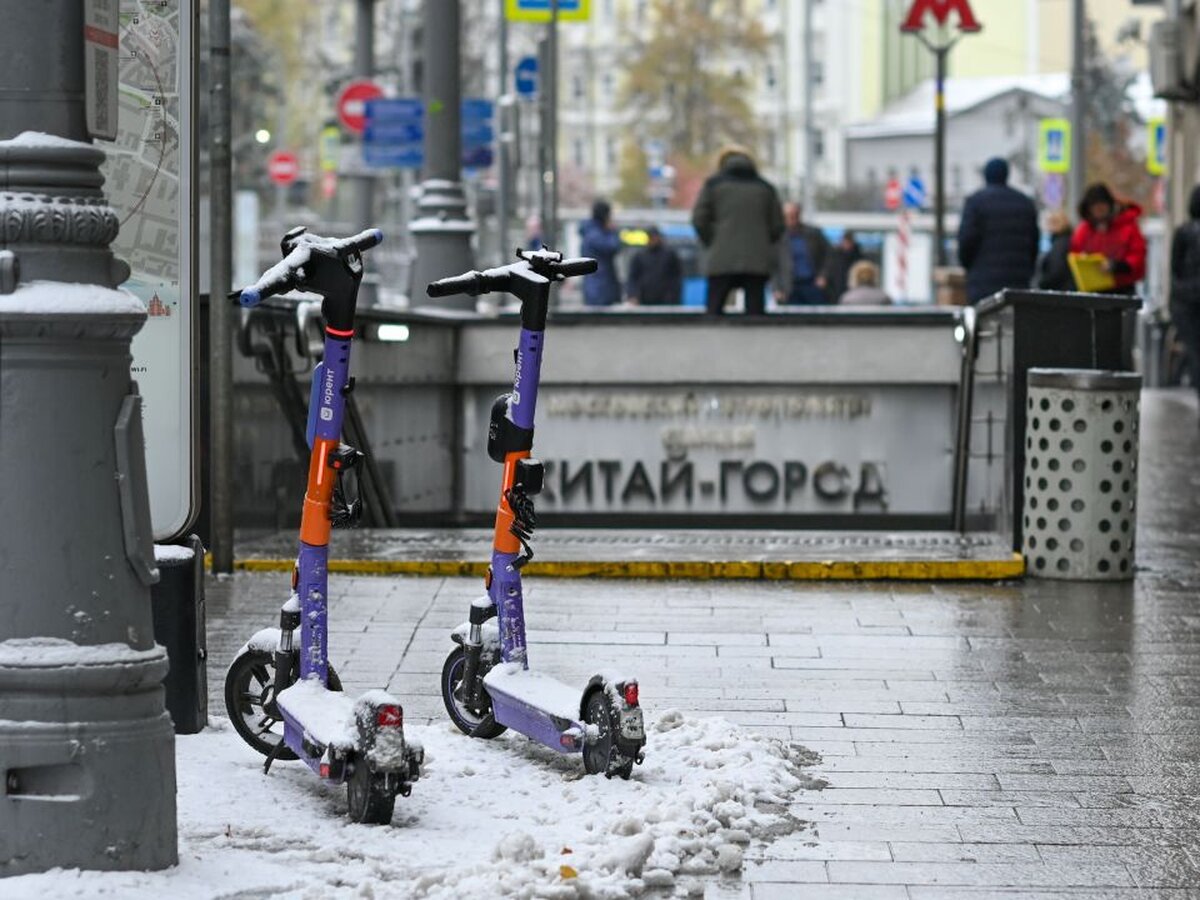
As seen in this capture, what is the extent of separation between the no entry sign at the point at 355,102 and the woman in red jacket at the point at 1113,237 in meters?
9.94

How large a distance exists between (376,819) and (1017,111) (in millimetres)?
94414

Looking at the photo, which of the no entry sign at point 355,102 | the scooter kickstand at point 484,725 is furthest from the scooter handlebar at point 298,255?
the no entry sign at point 355,102

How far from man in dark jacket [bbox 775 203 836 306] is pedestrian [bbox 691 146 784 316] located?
6005 millimetres

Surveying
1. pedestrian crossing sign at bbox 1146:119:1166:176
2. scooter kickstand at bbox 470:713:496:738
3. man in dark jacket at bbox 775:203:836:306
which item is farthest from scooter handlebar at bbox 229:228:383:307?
pedestrian crossing sign at bbox 1146:119:1166:176

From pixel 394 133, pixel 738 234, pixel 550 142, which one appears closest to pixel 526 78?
pixel 550 142

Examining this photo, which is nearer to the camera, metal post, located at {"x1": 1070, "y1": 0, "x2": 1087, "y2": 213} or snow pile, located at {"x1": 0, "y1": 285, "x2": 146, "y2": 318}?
snow pile, located at {"x1": 0, "y1": 285, "x2": 146, "y2": 318}

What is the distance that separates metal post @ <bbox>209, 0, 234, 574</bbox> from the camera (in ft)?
34.6

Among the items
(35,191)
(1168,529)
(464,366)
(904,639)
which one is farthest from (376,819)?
(464,366)

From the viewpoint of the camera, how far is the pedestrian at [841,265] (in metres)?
29.8

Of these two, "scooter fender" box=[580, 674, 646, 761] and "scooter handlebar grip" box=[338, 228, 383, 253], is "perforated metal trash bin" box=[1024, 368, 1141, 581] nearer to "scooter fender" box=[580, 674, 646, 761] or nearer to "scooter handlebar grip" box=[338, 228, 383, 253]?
"scooter fender" box=[580, 674, 646, 761]

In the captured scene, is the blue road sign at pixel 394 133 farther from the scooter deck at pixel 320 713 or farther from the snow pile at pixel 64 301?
the snow pile at pixel 64 301

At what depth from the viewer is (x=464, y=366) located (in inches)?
685

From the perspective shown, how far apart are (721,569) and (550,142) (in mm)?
17440

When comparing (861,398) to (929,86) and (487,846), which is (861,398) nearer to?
(487,846)
